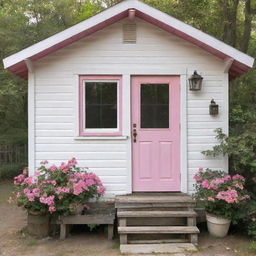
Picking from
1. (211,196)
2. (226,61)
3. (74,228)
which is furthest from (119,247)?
(226,61)

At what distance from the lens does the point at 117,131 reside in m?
5.04

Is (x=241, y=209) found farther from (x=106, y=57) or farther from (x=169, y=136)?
(x=106, y=57)

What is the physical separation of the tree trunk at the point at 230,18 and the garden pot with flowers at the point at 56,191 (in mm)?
7080

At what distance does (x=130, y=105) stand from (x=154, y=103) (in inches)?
17.1

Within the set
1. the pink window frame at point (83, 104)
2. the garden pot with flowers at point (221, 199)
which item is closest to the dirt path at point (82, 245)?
the garden pot with flowers at point (221, 199)

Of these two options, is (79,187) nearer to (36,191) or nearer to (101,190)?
(101,190)

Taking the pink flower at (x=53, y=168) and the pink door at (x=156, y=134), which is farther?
the pink door at (x=156, y=134)

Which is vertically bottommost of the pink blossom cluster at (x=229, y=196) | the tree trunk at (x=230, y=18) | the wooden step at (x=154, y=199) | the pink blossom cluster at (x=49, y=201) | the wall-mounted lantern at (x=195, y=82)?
the wooden step at (x=154, y=199)

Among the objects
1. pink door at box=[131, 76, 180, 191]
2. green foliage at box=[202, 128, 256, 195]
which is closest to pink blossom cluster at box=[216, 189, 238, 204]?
green foliage at box=[202, 128, 256, 195]

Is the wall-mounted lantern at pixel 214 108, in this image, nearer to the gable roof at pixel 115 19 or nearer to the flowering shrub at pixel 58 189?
the gable roof at pixel 115 19

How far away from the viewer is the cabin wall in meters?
4.97

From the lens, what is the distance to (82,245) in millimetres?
4207

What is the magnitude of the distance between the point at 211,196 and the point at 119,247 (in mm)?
1545

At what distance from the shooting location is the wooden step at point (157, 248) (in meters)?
3.87
